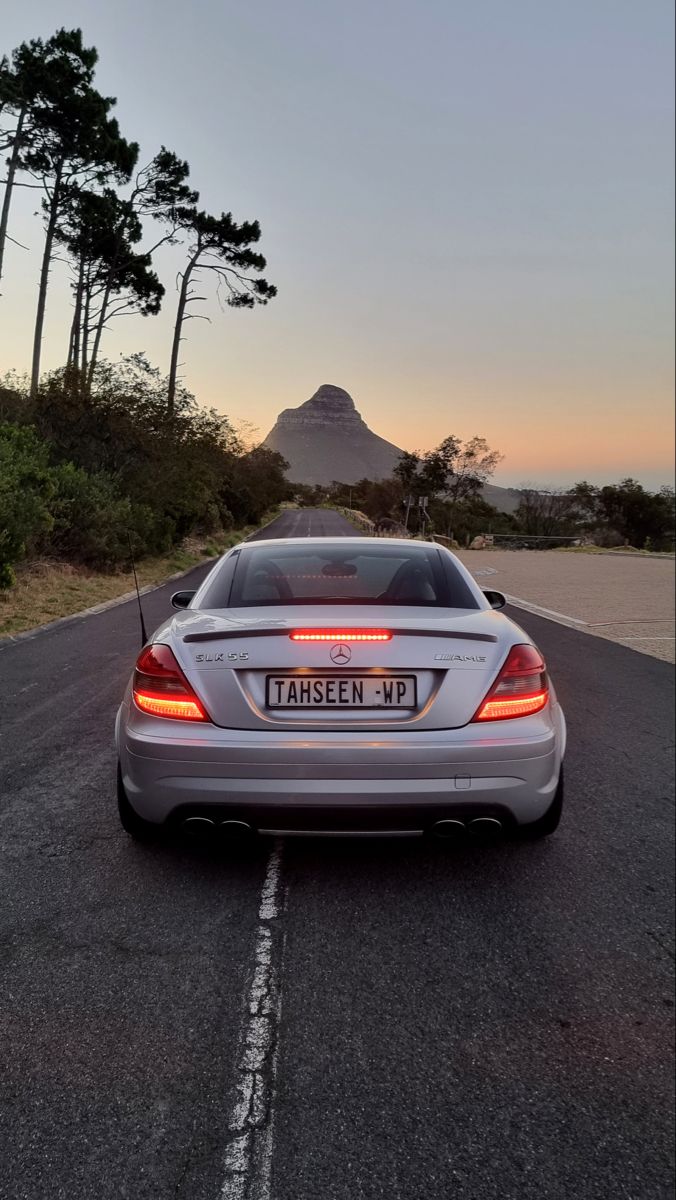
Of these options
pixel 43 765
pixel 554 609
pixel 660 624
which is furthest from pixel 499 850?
pixel 554 609

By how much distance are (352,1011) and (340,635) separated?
1.26 metres

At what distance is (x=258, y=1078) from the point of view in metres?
2.00

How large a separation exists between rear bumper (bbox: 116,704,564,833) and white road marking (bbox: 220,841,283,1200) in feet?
1.38

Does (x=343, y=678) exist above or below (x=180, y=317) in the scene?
below

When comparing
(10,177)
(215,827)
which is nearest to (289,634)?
(215,827)

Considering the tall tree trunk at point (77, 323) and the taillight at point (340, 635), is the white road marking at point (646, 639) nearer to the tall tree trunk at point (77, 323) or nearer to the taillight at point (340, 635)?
the taillight at point (340, 635)

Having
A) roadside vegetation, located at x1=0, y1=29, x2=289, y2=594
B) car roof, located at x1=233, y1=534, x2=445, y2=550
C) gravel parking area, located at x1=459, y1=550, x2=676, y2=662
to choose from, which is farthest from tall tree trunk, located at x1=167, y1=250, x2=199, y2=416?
car roof, located at x1=233, y1=534, x2=445, y2=550

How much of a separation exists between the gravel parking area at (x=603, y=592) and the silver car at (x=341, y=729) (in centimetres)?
699

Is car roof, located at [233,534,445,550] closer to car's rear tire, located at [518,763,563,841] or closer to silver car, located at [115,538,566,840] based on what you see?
silver car, located at [115,538,566,840]

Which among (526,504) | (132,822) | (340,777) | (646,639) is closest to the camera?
(340,777)

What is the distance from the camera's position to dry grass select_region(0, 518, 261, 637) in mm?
10539

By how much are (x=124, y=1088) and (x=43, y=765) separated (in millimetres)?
2862

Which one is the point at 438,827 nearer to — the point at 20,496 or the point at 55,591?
the point at 20,496

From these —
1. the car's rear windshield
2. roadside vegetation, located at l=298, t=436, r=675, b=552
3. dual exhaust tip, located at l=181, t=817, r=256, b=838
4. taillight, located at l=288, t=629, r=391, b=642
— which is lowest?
dual exhaust tip, located at l=181, t=817, r=256, b=838
